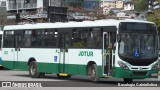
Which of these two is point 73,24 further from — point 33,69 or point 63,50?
point 33,69

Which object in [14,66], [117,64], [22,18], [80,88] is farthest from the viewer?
[22,18]

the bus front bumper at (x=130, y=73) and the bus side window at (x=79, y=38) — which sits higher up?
the bus side window at (x=79, y=38)

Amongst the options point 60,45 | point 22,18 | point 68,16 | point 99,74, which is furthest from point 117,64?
point 22,18

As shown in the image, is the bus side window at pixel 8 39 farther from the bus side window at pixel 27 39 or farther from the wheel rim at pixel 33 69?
the wheel rim at pixel 33 69

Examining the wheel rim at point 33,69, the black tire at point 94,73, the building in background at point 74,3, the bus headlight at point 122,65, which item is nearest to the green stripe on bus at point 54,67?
the black tire at point 94,73

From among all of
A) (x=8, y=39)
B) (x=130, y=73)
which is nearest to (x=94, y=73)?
(x=130, y=73)

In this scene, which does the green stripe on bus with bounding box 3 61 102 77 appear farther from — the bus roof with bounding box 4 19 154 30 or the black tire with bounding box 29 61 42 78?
the bus roof with bounding box 4 19 154 30

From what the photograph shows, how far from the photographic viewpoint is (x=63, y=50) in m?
25.3

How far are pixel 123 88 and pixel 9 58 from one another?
11686 millimetres

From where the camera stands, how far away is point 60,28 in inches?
1012

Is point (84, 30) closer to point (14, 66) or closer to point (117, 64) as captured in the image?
point (117, 64)

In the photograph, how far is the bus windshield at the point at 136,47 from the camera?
71.1 ft

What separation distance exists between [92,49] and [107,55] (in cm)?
108

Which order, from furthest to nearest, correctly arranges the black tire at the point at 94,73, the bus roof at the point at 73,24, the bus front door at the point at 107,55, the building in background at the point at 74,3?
the building in background at the point at 74,3 < the black tire at the point at 94,73 < the bus roof at the point at 73,24 < the bus front door at the point at 107,55
